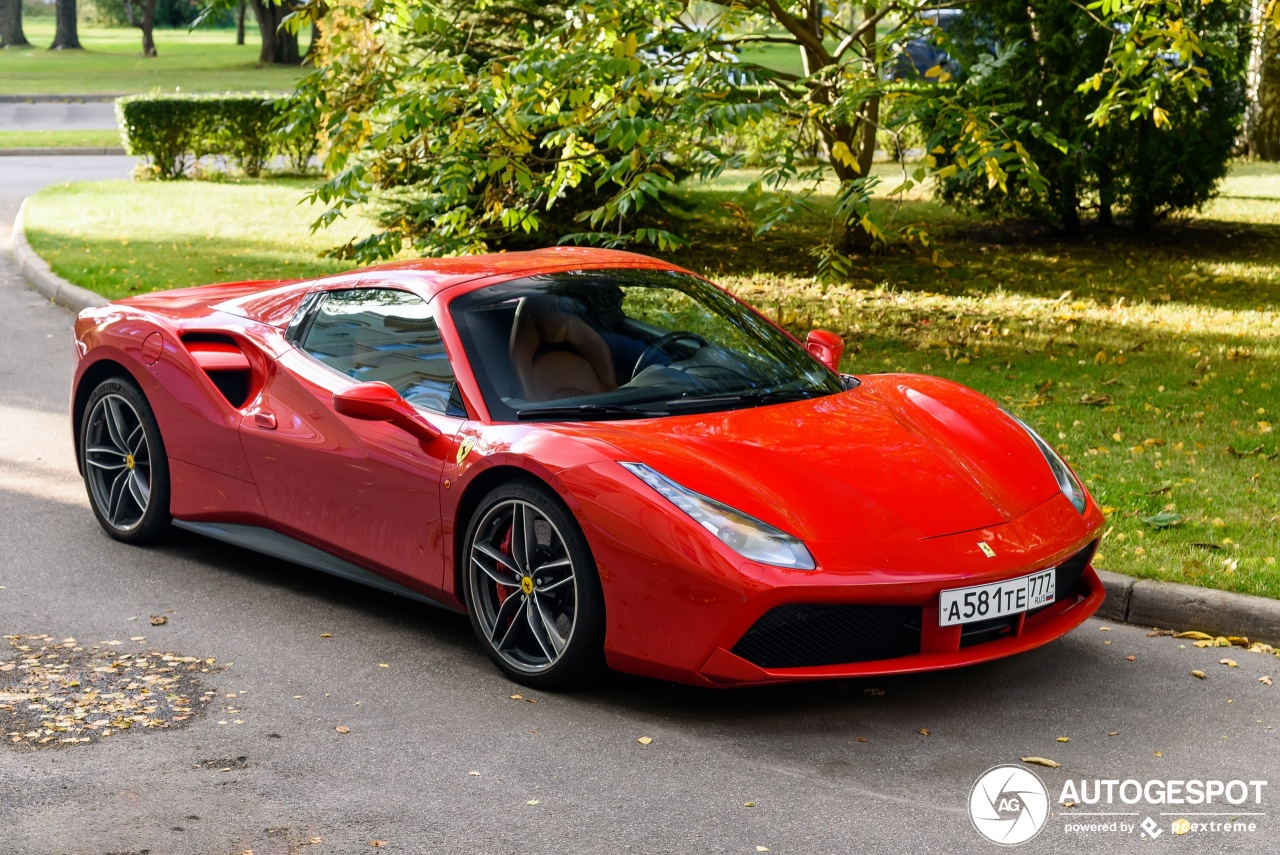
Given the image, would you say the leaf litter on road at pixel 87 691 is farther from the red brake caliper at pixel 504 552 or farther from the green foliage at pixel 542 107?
the green foliage at pixel 542 107

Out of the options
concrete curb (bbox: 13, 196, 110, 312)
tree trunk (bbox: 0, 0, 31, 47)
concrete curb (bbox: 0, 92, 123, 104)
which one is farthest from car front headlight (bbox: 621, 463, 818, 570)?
tree trunk (bbox: 0, 0, 31, 47)

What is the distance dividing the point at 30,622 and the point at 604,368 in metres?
2.29

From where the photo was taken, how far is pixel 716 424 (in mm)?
4883

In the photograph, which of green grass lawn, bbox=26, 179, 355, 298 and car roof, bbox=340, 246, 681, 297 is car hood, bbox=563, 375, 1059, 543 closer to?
car roof, bbox=340, 246, 681, 297

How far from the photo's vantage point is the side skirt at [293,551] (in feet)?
17.4

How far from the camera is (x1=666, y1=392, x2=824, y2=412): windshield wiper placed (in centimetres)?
505

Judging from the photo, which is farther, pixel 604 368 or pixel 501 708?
pixel 604 368

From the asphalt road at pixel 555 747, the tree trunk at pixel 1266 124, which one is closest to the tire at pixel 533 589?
the asphalt road at pixel 555 747

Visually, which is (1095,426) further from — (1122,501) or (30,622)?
(30,622)

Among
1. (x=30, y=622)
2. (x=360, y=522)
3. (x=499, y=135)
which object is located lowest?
(x=30, y=622)

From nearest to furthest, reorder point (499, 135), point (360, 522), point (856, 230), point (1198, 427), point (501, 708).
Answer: point (501, 708) < point (360, 522) < point (1198, 427) < point (499, 135) < point (856, 230)

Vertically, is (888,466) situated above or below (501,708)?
above

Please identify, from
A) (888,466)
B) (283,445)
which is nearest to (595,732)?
(888,466)

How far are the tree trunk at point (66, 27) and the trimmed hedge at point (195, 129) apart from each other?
4865 cm
